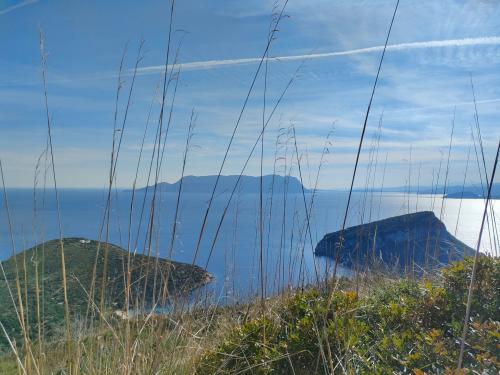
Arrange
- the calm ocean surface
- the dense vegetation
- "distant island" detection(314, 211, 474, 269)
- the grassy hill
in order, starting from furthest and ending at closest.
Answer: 1. "distant island" detection(314, 211, 474, 269)
2. the calm ocean surface
3. the grassy hill
4. the dense vegetation

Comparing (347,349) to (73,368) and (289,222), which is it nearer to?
(73,368)

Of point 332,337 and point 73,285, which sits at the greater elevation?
point 332,337

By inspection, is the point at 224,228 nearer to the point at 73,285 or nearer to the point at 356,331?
the point at 73,285

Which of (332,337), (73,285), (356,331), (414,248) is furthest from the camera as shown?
(73,285)

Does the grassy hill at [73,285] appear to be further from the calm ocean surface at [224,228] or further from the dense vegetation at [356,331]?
the dense vegetation at [356,331]

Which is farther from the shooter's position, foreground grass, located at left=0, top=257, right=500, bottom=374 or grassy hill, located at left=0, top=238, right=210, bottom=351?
grassy hill, located at left=0, top=238, right=210, bottom=351

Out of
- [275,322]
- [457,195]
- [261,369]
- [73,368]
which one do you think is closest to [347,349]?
[261,369]

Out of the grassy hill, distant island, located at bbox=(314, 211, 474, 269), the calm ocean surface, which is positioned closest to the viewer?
the grassy hill

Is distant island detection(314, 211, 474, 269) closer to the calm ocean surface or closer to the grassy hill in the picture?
the calm ocean surface

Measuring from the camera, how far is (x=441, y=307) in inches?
72.0

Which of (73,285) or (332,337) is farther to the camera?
(73,285)

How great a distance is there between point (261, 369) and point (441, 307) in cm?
74

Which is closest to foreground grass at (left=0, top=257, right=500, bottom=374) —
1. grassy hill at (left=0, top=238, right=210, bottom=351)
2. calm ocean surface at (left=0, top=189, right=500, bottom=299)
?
grassy hill at (left=0, top=238, right=210, bottom=351)

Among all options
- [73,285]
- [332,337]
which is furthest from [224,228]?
[332,337]
